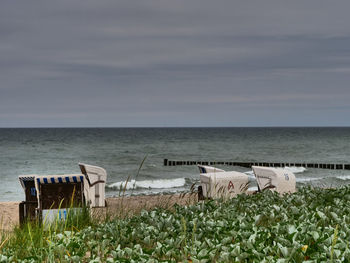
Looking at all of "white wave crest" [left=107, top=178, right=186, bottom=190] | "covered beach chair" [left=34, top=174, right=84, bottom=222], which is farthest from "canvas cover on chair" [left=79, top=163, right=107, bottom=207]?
"white wave crest" [left=107, top=178, right=186, bottom=190]

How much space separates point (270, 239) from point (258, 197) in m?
3.62

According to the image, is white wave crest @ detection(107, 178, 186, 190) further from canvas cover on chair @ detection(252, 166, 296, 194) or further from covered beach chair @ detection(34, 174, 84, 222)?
covered beach chair @ detection(34, 174, 84, 222)

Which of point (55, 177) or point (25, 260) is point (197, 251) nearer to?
point (25, 260)

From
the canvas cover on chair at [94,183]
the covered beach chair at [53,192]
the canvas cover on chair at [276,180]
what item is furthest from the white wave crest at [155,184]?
the covered beach chair at [53,192]

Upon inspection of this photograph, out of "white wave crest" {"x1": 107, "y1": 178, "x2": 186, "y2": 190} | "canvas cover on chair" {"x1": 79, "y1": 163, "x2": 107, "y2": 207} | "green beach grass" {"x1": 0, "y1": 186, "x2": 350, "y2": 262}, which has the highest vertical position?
"green beach grass" {"x1": 0, "y1": 186, "x2": 350, "y2": 262}

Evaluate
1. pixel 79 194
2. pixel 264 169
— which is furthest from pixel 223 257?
pixel 264 169

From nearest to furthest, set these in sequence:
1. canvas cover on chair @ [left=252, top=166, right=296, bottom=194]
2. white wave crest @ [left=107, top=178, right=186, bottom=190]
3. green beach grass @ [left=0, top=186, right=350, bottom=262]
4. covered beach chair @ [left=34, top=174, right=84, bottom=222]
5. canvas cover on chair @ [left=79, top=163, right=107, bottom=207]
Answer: green beach grass @ [left=0, top=186, right=350, bottom=262], covered beach chair @ [left=34, top=174, right=84, bottom=222], canvas cover on chair @ [left=252, top=166, right=296, bottom=194], canvas cover on chair @ [left=79, top=163, right=107, bottom=207], white wave crest @ [left=107, top=178, right=186, bottom=190]

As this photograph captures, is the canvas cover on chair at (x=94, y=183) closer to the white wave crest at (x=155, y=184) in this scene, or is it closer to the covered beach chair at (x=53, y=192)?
the covered beach chair at (x=53, y=192)

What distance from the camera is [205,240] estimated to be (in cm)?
500

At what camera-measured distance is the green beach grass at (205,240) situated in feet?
14.3

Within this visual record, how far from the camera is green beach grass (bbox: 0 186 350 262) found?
437 cm

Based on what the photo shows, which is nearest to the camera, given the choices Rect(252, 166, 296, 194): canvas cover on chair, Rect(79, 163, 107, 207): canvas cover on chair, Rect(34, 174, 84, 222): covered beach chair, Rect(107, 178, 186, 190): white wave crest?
Rect(34, 174, 84, 222): covered beach chair

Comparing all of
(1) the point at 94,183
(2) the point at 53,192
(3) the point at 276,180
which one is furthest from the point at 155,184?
(2) the point at 53,192

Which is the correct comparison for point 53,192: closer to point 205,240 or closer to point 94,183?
point 94,183
